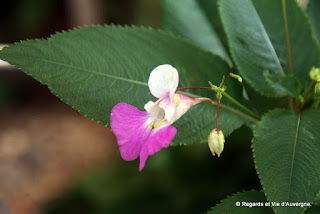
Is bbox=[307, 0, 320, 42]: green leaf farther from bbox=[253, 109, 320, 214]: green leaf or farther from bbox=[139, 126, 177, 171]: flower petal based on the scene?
bbox=[139, 126, 177, 171]: flower petal

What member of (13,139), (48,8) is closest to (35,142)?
(13,139)

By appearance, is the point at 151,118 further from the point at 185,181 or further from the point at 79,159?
the point at 79,159

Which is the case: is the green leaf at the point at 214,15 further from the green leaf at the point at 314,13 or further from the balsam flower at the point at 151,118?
the balsam flower at the point at 151,118

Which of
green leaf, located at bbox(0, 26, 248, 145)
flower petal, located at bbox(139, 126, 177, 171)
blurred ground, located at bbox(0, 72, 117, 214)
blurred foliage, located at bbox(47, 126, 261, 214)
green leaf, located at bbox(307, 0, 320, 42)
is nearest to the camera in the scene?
flower petal, located at bbox(139, 126, 177, 171)

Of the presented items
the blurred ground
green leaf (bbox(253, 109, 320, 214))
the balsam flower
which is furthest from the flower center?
the blurred ground

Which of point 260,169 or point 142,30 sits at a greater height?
point 142,30

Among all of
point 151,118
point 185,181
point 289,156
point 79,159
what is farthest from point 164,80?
point 79,159

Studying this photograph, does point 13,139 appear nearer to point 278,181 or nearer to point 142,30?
point 142,30
